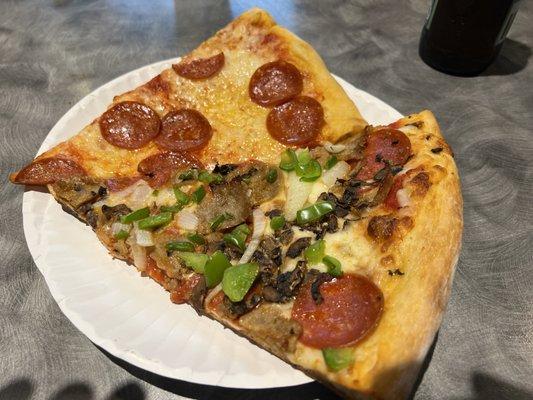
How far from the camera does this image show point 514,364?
2756 millimetres

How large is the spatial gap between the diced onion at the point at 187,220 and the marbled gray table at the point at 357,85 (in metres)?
0.88

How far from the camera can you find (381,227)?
252cm

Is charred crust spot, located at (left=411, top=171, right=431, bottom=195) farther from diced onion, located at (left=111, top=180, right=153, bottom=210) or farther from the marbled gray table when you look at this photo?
diced onion, located at (left=111, top=180, right=153, bottom=210)

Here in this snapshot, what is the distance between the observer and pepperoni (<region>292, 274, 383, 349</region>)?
7.38ft

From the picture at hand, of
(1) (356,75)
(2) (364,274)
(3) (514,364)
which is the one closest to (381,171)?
(2) (364,274)

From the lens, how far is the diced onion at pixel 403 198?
262cm

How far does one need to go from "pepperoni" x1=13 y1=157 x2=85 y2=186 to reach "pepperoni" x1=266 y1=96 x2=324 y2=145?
1.34 metres

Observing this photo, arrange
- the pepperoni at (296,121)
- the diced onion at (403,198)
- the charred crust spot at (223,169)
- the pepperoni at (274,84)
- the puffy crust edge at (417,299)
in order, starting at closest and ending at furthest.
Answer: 1. the puffy crust edge at (417,299)
2. the diced onion at (403,198)
3. the charred crust spot at (223,169)
4. the pepperoni at (296,121)
5. the pepperoni at (274,84)

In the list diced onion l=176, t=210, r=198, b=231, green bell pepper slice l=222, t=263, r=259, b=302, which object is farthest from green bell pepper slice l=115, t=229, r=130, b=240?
green bell pepper slice l=222, t=263, r=259, b=302

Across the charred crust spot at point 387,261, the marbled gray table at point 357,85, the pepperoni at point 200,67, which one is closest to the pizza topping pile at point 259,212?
the charred crust spot at point 387,261

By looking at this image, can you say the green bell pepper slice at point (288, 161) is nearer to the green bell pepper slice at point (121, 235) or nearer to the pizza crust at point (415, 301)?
the pizza crust at point (415, 301)

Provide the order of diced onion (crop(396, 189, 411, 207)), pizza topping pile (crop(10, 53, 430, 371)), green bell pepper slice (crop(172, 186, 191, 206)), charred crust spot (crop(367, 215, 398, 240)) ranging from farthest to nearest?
green bell pepper slice (crop(172, 186, 191, 206))
diced onion (crop(396, 189, 411, 207))
charred crust spot (crop(367, 215, 398, 240))
pizza topping pile (crop(10, 53, 430, 371))

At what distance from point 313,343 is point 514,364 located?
138 cm

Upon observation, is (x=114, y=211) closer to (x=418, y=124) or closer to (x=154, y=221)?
(x=154, y=221)
